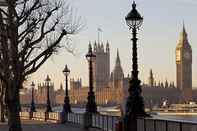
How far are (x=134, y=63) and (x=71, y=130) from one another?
21.5 m

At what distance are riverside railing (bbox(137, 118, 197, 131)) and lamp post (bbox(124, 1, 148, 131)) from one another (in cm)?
39

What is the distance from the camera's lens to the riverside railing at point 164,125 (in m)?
18.4

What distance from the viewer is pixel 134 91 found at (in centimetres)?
2478

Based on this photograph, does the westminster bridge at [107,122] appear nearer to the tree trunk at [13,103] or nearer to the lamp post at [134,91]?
the lamp post at [134,91]

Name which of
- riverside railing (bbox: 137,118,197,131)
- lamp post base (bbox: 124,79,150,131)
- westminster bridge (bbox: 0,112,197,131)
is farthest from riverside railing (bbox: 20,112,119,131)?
riverside railing (bbox: 137,118,197,131)

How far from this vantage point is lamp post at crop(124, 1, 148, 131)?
2450 cm

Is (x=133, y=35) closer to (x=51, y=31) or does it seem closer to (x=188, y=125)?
(x=188, y=125)

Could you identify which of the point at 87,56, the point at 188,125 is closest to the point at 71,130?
the point at 87,56

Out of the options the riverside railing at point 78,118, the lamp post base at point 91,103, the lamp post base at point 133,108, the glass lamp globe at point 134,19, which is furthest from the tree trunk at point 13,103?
the glass lamp globe at point 134,19

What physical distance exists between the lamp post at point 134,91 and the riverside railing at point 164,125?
0.39 meters

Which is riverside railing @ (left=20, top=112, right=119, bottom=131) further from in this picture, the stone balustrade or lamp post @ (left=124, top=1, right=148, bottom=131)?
lamp post @ (left=124, top=1, right=148, bottom=131)

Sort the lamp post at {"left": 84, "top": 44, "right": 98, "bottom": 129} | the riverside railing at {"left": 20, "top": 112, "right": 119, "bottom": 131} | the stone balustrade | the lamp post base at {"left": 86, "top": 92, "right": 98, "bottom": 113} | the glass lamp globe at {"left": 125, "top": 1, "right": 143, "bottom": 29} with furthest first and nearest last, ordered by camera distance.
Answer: the lamp post at {"left": 84, "top": 44, "right": 98, "bottom": 129} → the lamp post base at {"left": 86, "top": 92, "right": 98, "bottom": 113} → the riverside railing at {"left": 20, "top": 112, "right": 119, "bottom": 131} → the glass lamp globe at {"left": 125, "top": 1, "right": 143, "bottom": 29} → the stone balustrade

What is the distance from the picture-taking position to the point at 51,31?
39.2m

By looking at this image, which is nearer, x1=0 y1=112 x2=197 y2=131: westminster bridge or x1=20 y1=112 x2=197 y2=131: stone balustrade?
x1=20 y1=112 x2=197 y2=131: stone balustrade
